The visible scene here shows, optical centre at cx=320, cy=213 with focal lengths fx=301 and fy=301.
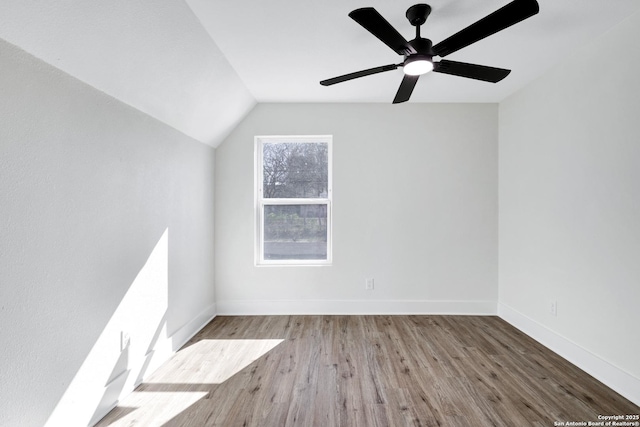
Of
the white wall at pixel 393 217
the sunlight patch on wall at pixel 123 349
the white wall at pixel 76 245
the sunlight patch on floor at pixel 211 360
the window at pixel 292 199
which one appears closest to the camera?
the white wall at pixel 76 245

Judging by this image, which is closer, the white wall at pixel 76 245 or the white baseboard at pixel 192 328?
the white wall at pixel 76 245

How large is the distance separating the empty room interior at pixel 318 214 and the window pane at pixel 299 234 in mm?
27

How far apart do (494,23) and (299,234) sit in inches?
105

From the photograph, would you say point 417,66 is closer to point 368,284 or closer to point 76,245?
point 76,245

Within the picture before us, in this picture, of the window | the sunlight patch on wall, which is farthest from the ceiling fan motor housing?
the sunlight patch on wall

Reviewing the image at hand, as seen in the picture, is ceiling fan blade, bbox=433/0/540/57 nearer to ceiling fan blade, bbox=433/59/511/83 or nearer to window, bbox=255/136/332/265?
ceiling fan blade, bbox=433/59/511/83

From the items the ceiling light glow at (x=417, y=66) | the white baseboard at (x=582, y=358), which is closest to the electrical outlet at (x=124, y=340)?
the ceiling light glow at (x=417, y=66)

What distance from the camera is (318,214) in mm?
3576

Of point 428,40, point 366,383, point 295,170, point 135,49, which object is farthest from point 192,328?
point 428,40

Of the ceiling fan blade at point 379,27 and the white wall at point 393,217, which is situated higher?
the ceiling fan blade at point 379,27

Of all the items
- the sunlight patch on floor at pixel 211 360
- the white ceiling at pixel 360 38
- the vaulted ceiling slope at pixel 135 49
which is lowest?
the sunlight patch on floor at pixel 211 360

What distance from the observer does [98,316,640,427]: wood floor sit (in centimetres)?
176

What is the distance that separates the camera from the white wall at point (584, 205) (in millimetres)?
1935

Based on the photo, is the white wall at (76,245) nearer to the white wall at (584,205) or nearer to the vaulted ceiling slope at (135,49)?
the vaulted ceiling slope at (135,49)
